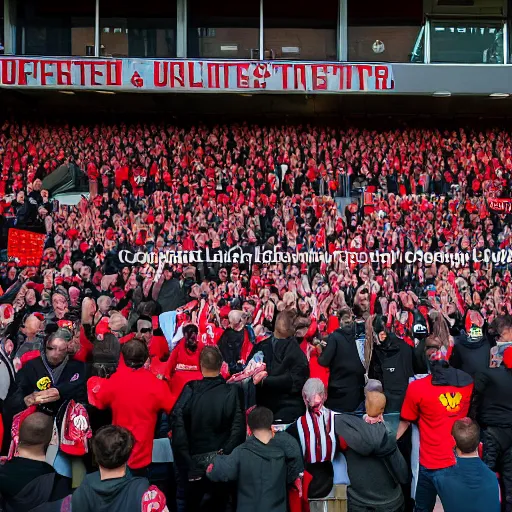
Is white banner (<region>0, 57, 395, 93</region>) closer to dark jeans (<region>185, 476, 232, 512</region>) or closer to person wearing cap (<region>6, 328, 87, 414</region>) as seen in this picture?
person wearing cap (<region>6, 328, 87, 414</region>)

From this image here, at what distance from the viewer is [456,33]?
10.6 metres

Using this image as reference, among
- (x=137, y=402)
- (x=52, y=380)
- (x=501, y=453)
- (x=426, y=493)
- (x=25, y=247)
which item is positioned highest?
(x=25, y=247)

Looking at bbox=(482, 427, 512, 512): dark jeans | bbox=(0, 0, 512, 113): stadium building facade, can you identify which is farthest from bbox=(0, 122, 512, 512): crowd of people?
bbox=(482, 427, 512, 512): dark jeans

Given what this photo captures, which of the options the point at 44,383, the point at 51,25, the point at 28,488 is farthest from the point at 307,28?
the point at 28,488

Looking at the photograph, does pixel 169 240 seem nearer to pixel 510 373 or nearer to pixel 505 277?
pixel 505 277

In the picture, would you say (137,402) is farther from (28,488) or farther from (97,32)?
(97,32)

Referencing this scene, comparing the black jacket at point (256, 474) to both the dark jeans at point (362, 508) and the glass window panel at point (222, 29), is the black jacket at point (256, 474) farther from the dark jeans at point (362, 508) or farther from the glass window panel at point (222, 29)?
the glass window panel at point (222, 29)

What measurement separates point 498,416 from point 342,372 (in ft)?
5.29

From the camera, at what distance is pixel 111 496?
389 cm

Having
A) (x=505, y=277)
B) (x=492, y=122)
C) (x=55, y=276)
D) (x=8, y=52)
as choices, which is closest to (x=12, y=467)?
(x=55, y=276)

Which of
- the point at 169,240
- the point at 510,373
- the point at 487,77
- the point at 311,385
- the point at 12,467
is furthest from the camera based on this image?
the point at 169,240

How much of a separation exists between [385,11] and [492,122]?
2501 mm

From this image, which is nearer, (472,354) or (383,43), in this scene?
(472,354)

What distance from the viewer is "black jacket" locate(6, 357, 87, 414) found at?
6.00 meters
